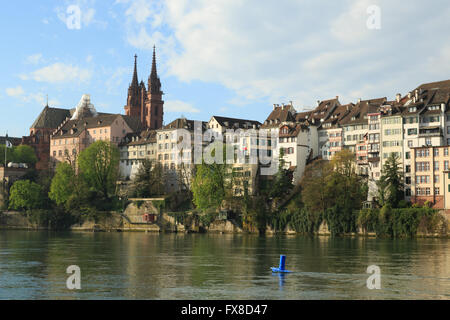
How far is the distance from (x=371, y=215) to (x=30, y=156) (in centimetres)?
10529

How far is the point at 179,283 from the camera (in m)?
40.7

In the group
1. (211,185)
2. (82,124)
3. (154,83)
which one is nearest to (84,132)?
(82,124)

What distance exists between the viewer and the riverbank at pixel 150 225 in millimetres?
107250

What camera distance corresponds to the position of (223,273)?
46.4 meters

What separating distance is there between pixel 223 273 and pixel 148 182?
88.6m

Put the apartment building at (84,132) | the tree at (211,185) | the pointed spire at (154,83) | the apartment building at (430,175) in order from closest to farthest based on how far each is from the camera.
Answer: the apartment building at (430,175)
the tree at (211,185)
the apartment building at (84,132)
the pointed spire at (154,83)

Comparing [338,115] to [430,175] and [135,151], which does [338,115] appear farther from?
[135,151]

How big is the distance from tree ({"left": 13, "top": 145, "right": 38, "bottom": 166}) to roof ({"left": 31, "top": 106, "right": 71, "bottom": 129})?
14.5m

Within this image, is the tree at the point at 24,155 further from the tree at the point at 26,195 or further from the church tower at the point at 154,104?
the church tower at the point at 154,104

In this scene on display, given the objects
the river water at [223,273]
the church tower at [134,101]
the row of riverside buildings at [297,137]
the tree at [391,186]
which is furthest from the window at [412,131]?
the church tower at [134,101]

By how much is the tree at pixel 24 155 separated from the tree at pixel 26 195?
96.4ft

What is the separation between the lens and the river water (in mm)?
36750
